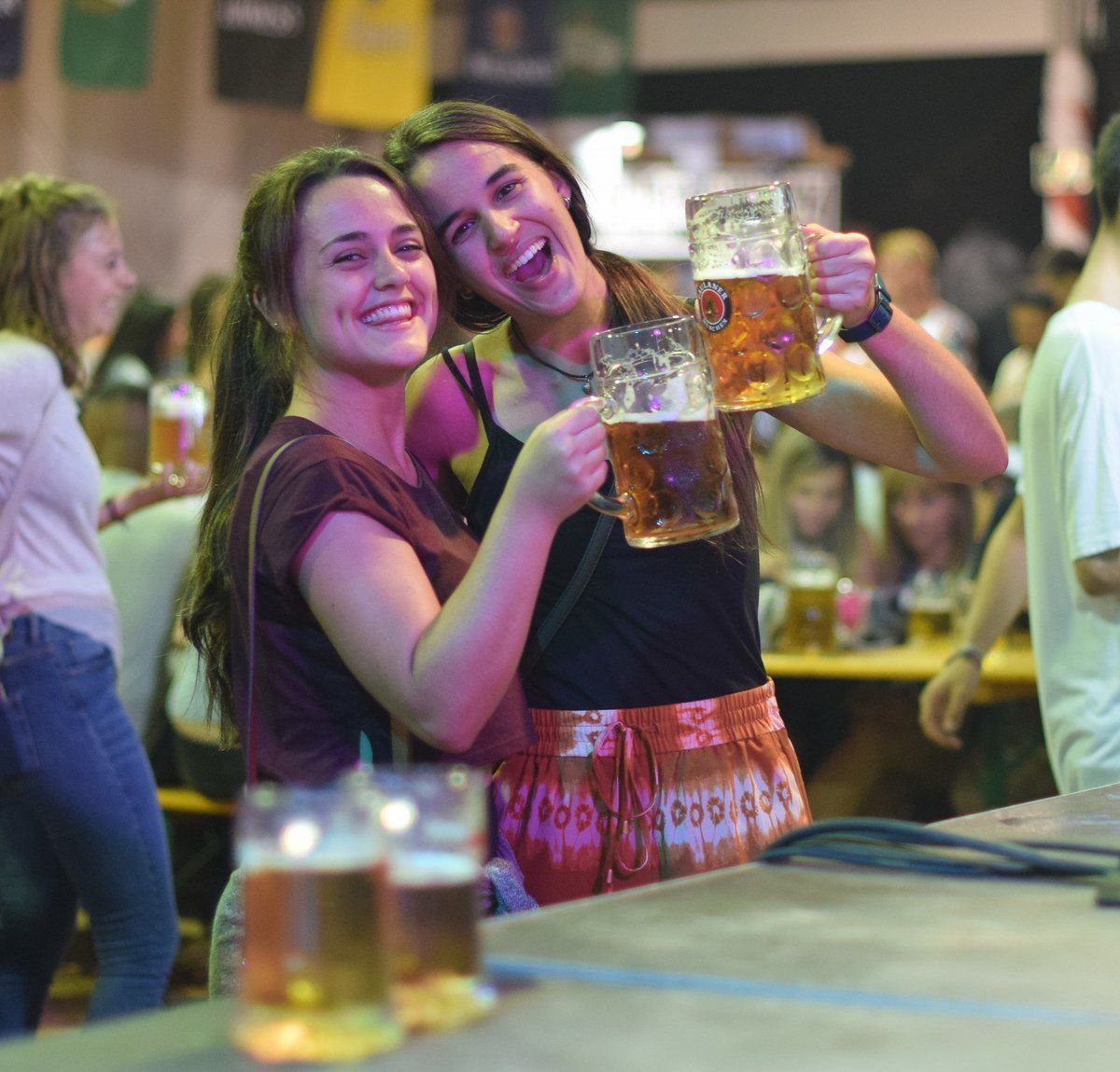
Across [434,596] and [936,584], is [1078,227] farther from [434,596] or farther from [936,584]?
[434,596]

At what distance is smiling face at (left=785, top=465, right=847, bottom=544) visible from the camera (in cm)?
484

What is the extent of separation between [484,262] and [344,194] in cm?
21

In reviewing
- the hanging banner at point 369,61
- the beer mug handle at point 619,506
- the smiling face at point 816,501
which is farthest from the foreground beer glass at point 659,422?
the hanging banner at point 369,61

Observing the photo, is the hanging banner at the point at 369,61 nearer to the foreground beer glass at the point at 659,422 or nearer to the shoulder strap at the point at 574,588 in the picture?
the shoulder strap at the point at 574,588

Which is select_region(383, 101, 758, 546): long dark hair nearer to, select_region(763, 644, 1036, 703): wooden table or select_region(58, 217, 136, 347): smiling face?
select_region(58, 217, 136, 347): smiling face

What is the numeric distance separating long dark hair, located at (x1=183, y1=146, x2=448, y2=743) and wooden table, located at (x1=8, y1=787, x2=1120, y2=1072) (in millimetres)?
676

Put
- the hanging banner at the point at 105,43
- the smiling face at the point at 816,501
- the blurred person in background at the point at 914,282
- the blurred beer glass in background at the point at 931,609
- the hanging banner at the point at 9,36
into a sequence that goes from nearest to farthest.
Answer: the blurred beer glass in background at the point at 931,609
the smiling face at the point at 816,501
the hanging banner at the point at 9,36
the hanging banner at the point at 105,43
the blurred person in background at the point at 914,282

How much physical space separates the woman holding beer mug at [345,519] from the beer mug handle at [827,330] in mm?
341

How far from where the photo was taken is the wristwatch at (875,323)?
5.88ft

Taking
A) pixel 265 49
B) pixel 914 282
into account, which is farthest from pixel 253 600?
pixel 914 282

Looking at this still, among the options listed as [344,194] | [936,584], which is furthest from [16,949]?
[936,584]

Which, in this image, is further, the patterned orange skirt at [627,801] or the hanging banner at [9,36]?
the hanging banner at [9,36]

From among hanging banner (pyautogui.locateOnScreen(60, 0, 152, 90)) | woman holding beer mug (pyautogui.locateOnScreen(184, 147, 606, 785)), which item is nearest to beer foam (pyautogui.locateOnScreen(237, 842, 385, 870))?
woman holding beer mug (pyautogui.locateOnScreen(184, 147, 606, 785))

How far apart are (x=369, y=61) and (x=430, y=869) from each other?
664cm
